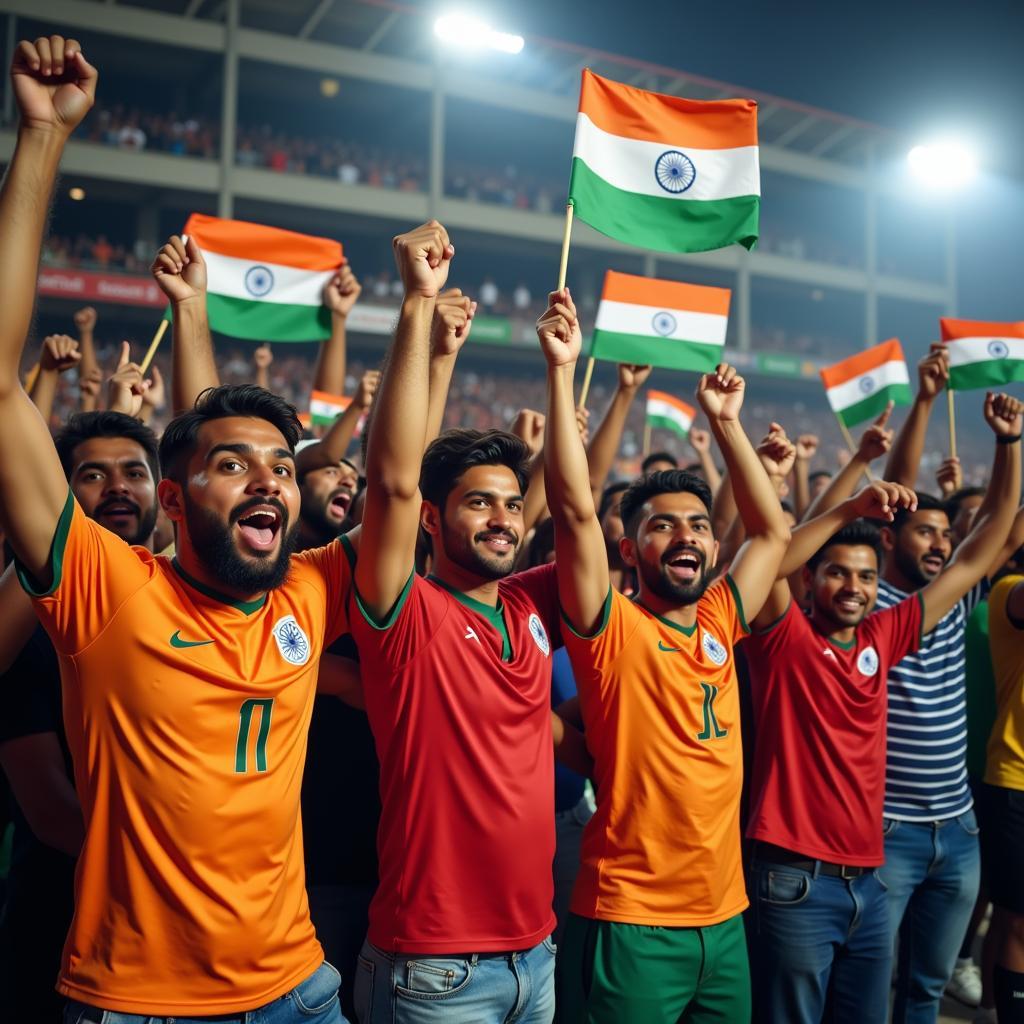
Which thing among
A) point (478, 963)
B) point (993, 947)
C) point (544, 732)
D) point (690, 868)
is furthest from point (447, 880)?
point (993, 947)

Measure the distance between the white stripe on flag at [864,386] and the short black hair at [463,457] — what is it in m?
4.43

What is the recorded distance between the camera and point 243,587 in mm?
2230

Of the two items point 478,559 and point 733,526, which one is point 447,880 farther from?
point 733,526

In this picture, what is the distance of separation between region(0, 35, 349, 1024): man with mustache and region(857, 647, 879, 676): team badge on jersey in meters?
2.06

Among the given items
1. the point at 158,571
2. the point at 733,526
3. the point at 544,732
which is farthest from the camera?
the point at 733,526

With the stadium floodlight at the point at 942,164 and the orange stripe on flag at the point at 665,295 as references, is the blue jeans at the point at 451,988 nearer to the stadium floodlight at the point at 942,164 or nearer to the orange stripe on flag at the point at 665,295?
the orange stripe on flag at the point at 665,295

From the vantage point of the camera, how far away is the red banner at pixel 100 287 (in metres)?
23.1

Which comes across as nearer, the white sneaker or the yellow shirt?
the yellow shirt

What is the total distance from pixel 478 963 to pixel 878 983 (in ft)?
5.30

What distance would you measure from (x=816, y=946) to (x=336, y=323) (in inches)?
138

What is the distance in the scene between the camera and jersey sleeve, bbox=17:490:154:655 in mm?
2000

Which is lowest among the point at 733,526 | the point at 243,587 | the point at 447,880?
the point at 447,880

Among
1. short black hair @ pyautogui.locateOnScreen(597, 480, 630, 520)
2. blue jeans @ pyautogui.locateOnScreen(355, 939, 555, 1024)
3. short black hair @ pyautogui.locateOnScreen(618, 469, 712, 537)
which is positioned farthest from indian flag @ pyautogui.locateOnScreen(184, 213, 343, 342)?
blue jeans @ pyautogui.locateOnScreen(355, 939, 555, 1024)

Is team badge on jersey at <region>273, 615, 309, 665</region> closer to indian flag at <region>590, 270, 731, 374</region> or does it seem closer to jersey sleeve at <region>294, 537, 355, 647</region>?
jersey sleeve at <region>294, 537, 355, 647</region>
